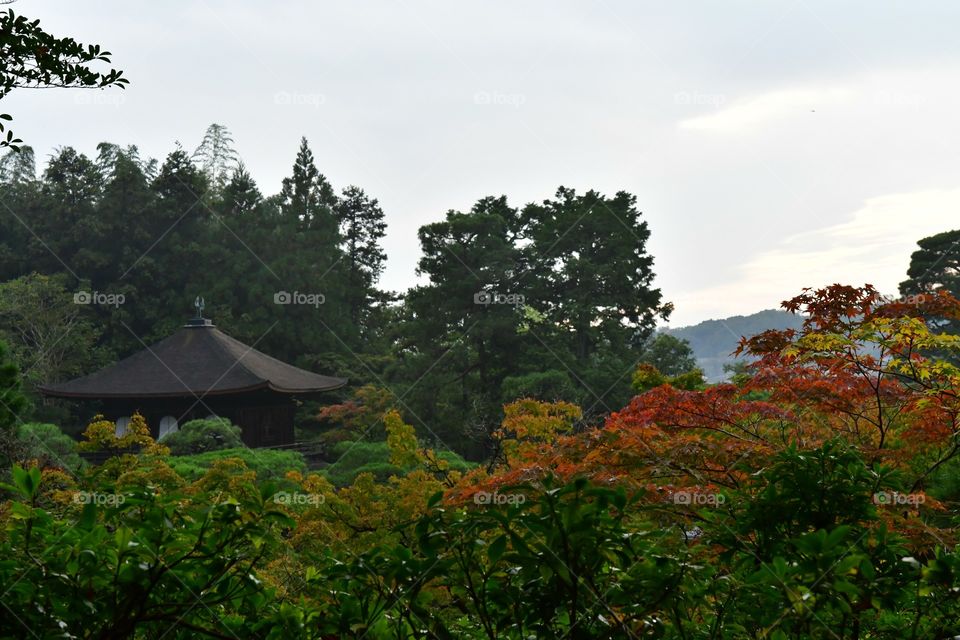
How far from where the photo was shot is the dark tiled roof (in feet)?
68.1

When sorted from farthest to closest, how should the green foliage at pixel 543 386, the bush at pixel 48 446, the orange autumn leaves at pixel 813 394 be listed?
the green foliage at pixel 543 386 → the bush at pixel 48 446 → the orange autumn leaves at pixel 813 394

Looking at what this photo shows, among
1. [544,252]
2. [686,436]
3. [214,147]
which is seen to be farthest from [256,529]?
[214,147]

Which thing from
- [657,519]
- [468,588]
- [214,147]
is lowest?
[657,519]

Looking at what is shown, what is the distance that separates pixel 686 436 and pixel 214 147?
38.3 m

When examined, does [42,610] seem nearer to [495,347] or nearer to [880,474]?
[880,474]

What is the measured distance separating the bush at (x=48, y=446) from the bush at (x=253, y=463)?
1.54 metres

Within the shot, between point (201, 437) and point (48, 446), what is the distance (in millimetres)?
3794

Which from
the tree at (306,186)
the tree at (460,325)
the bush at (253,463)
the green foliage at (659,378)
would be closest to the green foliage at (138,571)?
the green foliage at (659,378)

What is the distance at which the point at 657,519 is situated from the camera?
494 centimetres

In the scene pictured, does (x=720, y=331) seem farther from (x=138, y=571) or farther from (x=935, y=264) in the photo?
(x=138, y=571)

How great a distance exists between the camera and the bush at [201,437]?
1688 cm

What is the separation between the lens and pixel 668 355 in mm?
21484

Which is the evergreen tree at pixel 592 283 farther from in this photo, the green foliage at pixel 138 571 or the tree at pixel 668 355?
the green foliage at pixel 138 571

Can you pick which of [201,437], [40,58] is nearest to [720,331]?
[201,437]
